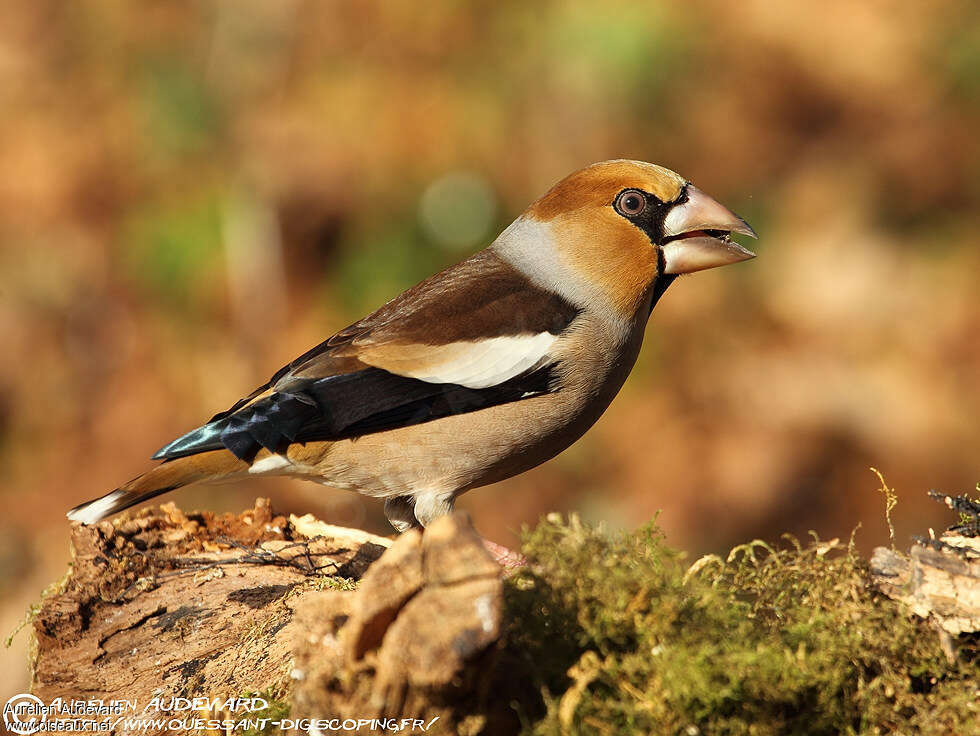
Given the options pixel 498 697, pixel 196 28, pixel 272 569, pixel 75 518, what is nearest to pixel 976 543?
pixel 498 697

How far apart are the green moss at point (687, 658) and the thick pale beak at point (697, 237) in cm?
166

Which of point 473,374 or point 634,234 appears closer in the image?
point 473,374

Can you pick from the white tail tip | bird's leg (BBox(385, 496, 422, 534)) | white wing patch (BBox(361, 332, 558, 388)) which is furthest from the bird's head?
the white tail tip

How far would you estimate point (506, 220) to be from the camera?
7.45 meters

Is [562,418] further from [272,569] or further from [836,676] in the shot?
[836,676]

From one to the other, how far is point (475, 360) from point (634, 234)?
755 millimetres

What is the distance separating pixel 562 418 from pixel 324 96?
18.5 ft

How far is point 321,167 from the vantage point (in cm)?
777

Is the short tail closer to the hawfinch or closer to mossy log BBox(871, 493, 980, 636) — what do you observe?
the hawfinch

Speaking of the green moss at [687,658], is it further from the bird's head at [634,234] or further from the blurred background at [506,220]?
the blurred background at [506,220]

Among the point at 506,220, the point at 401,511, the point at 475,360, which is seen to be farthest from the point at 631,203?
the point at 506,220

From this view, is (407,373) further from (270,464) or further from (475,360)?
(270,464)

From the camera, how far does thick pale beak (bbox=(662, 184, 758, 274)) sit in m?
3.63

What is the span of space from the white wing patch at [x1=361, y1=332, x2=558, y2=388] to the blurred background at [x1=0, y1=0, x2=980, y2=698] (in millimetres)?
3294
